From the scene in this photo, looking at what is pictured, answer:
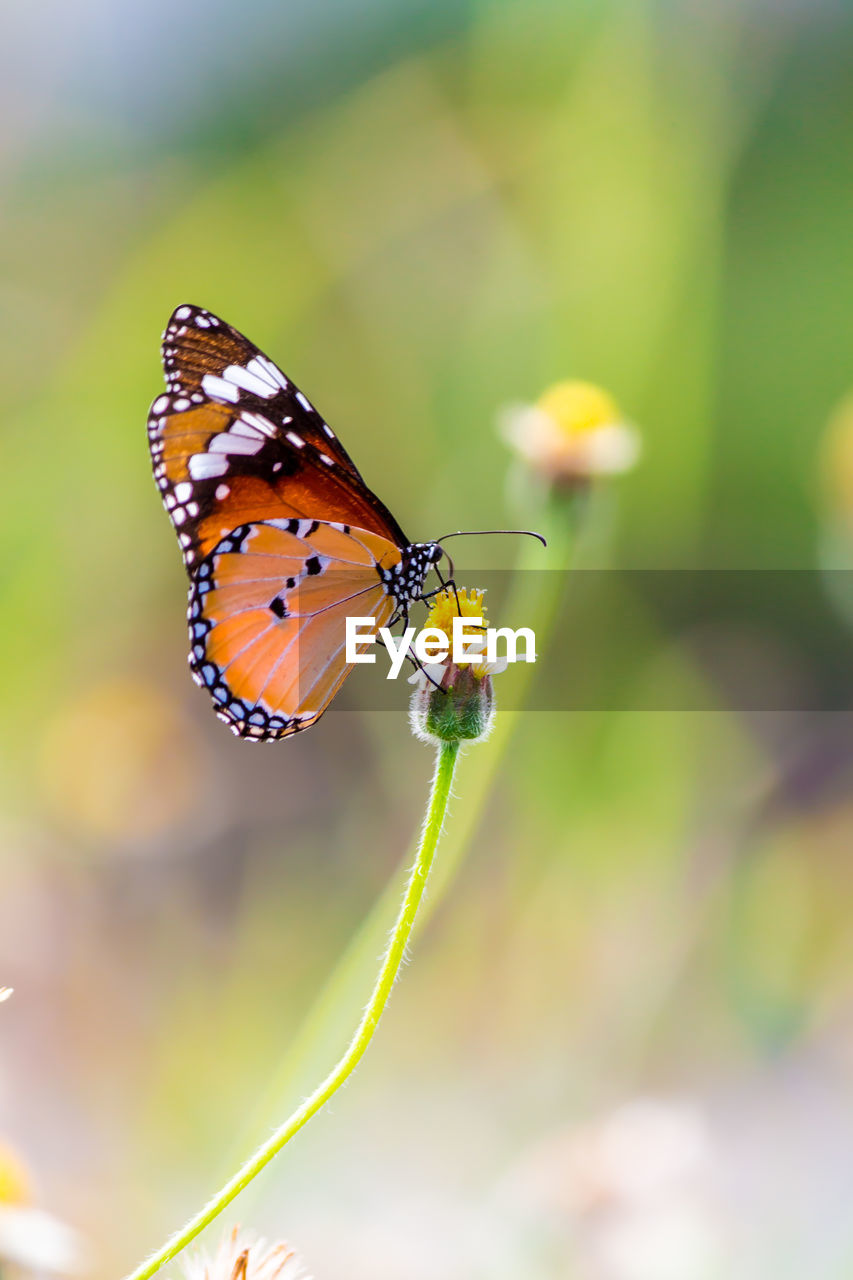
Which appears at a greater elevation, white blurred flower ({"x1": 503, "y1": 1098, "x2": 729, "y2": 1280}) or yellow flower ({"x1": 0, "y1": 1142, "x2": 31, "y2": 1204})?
white blurred flower ({"x1": 503, "y1": 1098, "x2": 729, "y2": 1280})

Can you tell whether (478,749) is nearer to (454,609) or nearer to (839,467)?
(454,609)

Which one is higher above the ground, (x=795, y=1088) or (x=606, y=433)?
(x=606, y=433)

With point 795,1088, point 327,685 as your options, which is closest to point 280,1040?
point 795,1088

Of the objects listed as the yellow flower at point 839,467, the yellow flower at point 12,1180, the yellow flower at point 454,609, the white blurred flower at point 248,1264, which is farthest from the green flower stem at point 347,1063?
the yellow flower at point 839,467

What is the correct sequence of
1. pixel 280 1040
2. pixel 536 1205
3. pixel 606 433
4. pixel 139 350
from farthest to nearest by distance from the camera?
pixel 139 350 → pixel 280 1040 → pixel 606 433 → pixel 536 1205

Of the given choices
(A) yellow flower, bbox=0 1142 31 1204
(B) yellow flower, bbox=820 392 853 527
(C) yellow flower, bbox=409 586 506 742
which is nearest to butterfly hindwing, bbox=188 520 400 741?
(C) yellow flower, bbox=409 586 506 742

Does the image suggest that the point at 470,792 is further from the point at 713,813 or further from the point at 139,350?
the point at 139,350

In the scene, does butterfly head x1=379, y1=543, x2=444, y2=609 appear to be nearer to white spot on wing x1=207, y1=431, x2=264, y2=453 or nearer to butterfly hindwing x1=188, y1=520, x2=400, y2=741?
butterfly hindwing x1=188, y1=520, x2=400, y2=741

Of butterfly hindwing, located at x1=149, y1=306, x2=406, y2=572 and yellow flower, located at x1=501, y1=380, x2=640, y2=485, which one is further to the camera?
yellow flower, located at x1=501, y1=380, x2=640, y2=485
